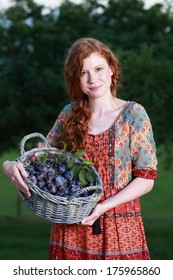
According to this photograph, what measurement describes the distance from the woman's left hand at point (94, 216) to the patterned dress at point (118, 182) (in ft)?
0.37

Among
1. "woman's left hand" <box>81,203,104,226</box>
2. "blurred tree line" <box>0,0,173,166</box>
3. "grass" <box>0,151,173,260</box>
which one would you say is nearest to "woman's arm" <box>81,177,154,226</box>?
"woman's left hand" <box>81,203,104,226</box>

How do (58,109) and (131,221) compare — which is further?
(58,109)

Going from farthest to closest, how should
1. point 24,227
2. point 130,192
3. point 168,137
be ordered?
1. point 24,227
2. point 168,137
3. point 130,192

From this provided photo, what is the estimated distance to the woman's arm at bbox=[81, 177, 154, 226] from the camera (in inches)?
106

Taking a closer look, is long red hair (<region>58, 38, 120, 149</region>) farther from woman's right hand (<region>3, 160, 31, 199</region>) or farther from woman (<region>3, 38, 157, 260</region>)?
woman's right hand (<region>3, 160, 31, 199</region>)

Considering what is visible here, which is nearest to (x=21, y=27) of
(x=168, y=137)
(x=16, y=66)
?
(x=16, y=66)

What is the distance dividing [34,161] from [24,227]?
36.3 feet

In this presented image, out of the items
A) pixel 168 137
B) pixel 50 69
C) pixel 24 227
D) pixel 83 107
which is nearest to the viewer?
pixel 83 107

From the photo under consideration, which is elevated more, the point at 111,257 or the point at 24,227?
the point at 24,227

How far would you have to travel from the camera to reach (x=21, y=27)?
39.2 feet

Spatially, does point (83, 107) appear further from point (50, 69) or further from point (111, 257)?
point (50, 69)

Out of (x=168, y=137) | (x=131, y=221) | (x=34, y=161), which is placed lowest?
(x=131, y=221)

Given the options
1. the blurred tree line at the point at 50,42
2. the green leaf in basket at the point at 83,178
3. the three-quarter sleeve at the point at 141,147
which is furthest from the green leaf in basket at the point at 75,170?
the blurred tree line at the point at 50,42

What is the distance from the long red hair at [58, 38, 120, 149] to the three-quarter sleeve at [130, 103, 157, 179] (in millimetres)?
221
